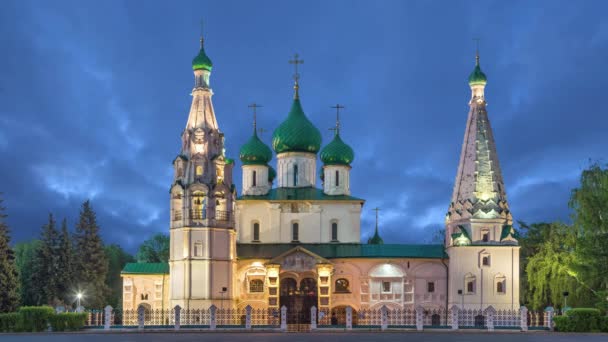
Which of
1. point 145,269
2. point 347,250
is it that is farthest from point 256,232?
point 145,269

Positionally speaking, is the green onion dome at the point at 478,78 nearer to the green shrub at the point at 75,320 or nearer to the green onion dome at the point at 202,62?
the green onion dome at the point at 202,62

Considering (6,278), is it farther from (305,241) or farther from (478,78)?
(478,78)

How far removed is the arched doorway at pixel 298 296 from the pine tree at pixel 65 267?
14.2m

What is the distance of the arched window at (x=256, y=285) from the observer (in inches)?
2213

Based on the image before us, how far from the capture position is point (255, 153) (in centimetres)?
6197

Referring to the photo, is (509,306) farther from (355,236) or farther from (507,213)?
(355,236)

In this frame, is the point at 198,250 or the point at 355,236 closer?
the point at 198,250

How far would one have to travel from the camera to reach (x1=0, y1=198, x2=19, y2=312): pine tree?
159ft

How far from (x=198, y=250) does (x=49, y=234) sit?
1203cm

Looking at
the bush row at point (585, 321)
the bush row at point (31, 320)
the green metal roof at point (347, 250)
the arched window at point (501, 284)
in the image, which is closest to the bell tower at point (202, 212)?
the green metal roof at point (347, 250)

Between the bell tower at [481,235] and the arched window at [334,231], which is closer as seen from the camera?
the bell tower at [481,235]

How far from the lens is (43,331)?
4109 cm

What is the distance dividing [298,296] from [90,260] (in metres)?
16.0

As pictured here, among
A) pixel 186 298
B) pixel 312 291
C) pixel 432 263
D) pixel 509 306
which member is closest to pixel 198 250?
pixel 186 298
